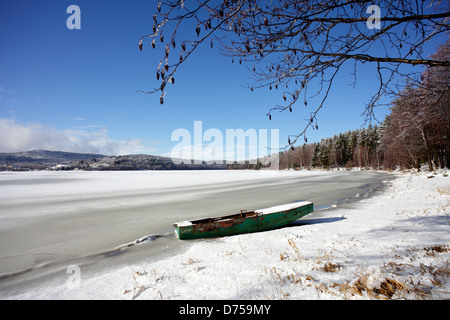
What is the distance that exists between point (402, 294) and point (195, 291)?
9.15ft

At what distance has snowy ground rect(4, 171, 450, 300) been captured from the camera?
8.84 ft

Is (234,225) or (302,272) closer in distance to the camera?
(302,272)

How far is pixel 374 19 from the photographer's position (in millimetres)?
2969

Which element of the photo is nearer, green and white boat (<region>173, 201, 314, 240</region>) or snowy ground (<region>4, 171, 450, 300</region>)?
snowy ground (<region>4, 171, 450, 300</region>)

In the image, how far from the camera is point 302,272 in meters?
3.38

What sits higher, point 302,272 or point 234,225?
point 302,272

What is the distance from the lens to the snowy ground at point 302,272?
2.69 metres

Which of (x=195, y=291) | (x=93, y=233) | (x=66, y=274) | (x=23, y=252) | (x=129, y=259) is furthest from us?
(x=93, y=233)

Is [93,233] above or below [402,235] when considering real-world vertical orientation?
below

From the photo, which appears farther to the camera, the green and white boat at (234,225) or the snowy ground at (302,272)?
the green and white boat at (234,225)
